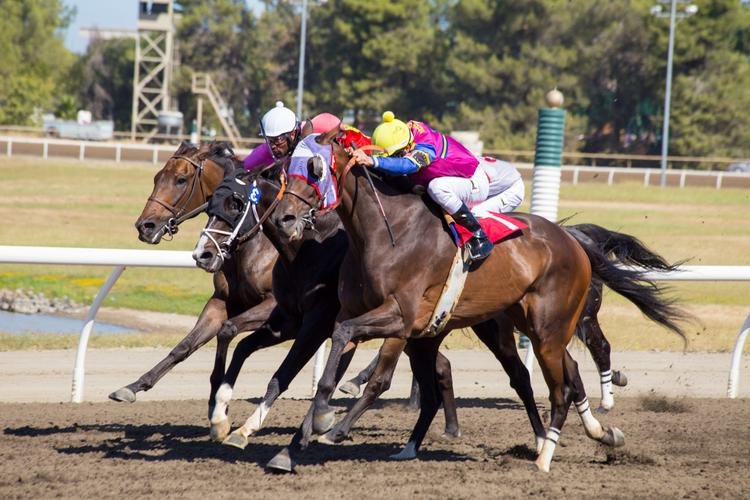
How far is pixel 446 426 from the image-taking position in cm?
688

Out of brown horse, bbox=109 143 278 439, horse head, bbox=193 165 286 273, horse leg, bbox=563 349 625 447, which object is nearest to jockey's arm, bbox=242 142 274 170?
brown horse, bbox=109 143 278 439

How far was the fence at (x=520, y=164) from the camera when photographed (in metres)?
32.8

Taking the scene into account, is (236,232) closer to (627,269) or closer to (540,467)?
(540,467)

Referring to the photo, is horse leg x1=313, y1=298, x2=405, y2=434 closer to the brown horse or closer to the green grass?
the brown horse

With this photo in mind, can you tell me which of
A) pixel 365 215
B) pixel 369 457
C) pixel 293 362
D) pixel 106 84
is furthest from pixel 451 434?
pixel 106 84

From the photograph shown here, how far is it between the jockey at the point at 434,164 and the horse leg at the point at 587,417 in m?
1.05

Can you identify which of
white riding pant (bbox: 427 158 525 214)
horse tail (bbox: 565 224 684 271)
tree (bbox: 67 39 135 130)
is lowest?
horse tail (bbox: 565 224 684 271)

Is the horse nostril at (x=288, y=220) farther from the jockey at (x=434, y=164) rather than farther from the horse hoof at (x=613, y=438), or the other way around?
the horse hoof at (x=613, y=438)

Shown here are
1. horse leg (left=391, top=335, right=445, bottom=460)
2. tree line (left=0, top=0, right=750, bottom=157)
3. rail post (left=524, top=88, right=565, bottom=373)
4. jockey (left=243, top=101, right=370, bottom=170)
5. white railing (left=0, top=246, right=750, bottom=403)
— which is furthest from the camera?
tree line (left=0, top=0, right=750, bottom=157)

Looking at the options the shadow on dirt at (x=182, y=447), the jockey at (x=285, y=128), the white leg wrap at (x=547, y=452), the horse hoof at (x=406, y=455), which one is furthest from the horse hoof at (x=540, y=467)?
the jockey at (x=285, y=128)

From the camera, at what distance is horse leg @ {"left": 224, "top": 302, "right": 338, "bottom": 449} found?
5.90m

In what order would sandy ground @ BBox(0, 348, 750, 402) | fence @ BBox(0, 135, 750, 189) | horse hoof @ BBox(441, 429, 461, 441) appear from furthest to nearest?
1. fence @ BBox(0, 135, 750, 189)
2. sandy ground @ BBox(0, 348, 750, 402)
3. horse hoof @ BBox(441, 429, 461, 441)

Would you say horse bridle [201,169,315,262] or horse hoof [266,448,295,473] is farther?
horse bridle [201,169,315,262]

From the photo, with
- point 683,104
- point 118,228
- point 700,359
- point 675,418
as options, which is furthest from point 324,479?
point 683,104
